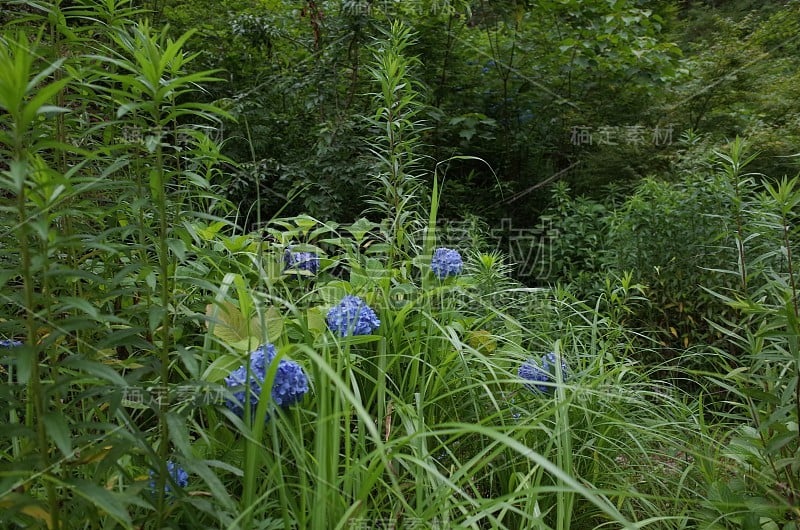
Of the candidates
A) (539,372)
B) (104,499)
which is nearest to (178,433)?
(104,499)

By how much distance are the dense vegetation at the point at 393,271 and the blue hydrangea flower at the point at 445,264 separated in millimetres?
13

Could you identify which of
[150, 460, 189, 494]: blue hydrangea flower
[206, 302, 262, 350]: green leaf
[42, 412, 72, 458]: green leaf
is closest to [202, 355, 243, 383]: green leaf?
[206, 302, 262, 350]: green leaf

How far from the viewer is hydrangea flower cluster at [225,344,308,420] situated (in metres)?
1.52

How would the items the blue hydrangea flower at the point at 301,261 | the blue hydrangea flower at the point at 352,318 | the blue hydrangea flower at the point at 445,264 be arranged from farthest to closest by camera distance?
1. the blue hydrangea flower at the point at 445,264
2. the blue hydrangea flower at the point at 301,261
3. the blue hydrangea flower at the point at 352,318

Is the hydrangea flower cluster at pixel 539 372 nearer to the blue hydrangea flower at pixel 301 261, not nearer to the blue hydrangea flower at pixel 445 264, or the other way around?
the blue hydrangea flower at pixel 445 264

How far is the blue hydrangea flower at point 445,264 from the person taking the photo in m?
2.53

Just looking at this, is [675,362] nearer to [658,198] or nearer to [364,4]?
[658,198]

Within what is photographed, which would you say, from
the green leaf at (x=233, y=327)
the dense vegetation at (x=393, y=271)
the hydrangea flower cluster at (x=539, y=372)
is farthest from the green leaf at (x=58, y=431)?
the hydrangea flower cluster at (x=539, y=372)

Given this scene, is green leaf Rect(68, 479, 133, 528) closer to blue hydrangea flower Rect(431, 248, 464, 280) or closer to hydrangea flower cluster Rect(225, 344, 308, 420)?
hydrangea flower cluster Rect(225, 344, 308, 420)

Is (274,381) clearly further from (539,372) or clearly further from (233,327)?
(539,372)

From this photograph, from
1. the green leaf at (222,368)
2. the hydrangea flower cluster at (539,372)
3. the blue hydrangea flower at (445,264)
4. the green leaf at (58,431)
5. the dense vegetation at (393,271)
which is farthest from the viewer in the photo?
the blue hydrangea flower at (445,264)

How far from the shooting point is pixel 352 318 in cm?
189

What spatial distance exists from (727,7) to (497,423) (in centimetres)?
944

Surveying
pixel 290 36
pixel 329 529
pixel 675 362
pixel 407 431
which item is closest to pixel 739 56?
pixel 675 362
